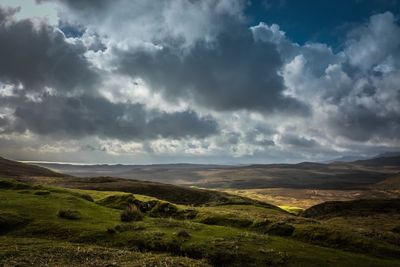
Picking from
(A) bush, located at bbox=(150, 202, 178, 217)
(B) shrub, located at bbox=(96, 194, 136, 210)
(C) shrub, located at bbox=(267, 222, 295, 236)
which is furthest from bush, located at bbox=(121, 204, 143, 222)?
(C) shrub, located at bbox=(267, 222, 295, 236)

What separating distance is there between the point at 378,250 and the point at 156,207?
3041cm

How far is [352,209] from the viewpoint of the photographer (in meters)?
98.6

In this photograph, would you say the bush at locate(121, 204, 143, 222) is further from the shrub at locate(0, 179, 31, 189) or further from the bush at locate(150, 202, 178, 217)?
the shrub at locate(0, 179, 31, 189)

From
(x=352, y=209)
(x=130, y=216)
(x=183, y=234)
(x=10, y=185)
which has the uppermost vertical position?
(x=10, y=185)

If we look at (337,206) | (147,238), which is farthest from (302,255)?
(337,206)

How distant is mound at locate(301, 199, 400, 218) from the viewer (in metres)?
93.6

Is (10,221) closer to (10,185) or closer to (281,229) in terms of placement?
(281,229)

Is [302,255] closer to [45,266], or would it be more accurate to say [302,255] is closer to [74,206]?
[45,266]

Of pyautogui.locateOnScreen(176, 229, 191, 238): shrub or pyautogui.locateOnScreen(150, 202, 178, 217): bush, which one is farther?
pyautogui.locateOnScreen(150, 202, 178, 217): bush

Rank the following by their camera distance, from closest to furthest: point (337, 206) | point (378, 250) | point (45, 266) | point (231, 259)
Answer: point (45, 266) → point (231, 259) → point (378, 250) → point (337, 206)

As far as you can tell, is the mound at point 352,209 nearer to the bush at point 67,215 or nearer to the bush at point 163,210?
the bush at point 163,210

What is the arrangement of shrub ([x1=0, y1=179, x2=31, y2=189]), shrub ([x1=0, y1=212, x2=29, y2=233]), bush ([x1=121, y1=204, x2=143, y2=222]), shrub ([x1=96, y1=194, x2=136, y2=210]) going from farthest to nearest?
1. shrub ([x1=0, y1=179, x2=31, y2=189])
2. shrub ([x1=96, y1=194, x2=136, y2=210])
3. bush ([x1=121, y1=204, x2=143, y2=222])
4. shrub ([x1=0, y1=212, x2=29, y2=233])

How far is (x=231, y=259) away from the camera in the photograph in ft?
97.7

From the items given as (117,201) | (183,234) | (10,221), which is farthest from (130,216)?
(117,201)
